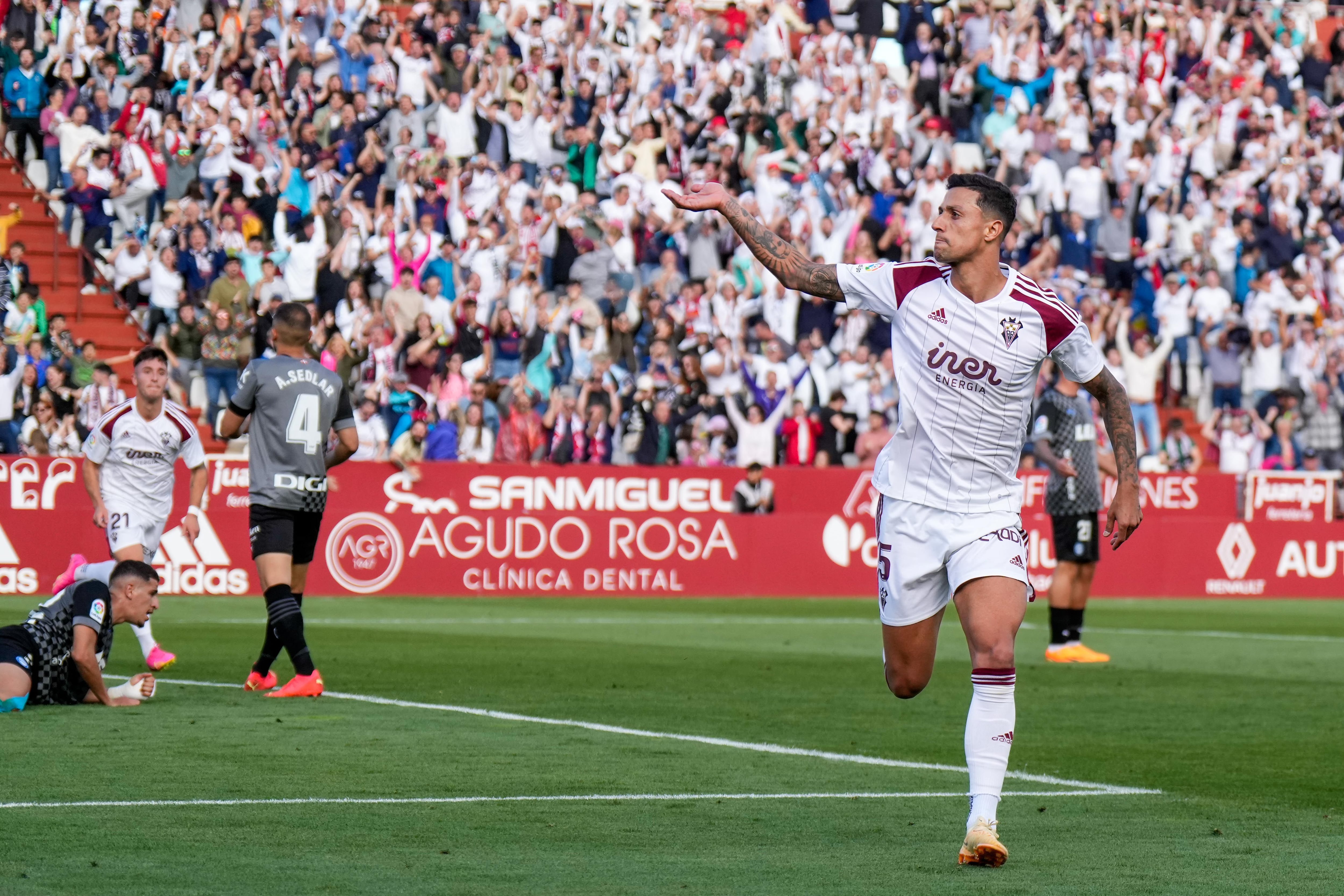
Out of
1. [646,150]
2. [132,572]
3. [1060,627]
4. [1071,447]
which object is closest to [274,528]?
[132,572]

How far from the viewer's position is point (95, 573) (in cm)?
1128

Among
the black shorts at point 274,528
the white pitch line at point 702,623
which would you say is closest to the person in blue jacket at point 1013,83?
the white pitch line at point 702,623

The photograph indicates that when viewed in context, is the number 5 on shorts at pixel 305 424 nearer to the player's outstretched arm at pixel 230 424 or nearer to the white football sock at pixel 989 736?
the player's outstretched arm at pixel 230 424

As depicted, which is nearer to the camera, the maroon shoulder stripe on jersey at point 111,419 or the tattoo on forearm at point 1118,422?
the tattoo on forearm at point 1118,422

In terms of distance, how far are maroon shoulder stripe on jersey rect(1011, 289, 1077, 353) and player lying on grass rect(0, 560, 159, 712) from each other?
18.7 feet

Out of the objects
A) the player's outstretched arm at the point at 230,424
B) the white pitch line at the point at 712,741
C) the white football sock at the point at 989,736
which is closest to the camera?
the white football sock at the point at 989,736

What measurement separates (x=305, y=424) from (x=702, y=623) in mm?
9280

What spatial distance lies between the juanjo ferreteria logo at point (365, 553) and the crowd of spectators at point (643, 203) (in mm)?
1128

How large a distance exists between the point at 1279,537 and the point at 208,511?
47.8 ft

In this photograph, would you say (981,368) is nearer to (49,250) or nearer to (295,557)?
(295,557)

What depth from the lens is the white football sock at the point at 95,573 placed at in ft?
36.7

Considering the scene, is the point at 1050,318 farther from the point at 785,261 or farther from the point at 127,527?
the point at 127,527

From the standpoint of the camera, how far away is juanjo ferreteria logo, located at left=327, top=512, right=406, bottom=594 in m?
23.6

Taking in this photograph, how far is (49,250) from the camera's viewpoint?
2595 centimetres
